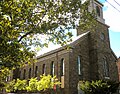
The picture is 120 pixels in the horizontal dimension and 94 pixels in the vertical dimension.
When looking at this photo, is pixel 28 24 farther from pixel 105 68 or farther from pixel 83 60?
pixel 105 68

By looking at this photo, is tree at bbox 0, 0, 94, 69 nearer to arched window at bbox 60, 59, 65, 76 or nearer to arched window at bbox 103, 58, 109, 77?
arched window at bbox 60, 59, 65, 76

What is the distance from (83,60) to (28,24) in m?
16.7

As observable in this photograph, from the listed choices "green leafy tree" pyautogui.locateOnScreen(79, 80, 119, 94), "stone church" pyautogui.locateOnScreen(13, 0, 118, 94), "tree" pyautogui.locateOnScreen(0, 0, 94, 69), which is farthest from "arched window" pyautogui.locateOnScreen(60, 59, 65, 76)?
"tree" pyautogui.locateOnScreen(0, 0, 94, 69)

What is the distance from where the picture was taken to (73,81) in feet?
76.2

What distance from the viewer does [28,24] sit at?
10281 mm

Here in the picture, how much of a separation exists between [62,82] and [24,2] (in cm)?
1614

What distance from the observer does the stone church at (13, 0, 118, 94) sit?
23.7 meters

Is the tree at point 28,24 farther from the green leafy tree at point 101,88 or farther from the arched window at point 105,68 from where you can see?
the arched window at point 105,68

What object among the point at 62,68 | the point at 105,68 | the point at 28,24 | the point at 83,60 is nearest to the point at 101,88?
the point at 83,60

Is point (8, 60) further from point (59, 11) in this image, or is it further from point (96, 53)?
point (96, 53)

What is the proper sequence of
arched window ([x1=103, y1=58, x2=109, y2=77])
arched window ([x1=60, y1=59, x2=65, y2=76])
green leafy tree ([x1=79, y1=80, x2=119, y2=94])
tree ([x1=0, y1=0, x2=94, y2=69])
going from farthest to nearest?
arched window ([x1=103, y1=58, x2=109, y2=77])
arched window ([x1=60, y1=59, x2=65, y2=76])
green leafy tree ([x1=79, y1=80, x2=119, y2=94])
tree ([x1=0, y1=0, x2=94, y2=69])

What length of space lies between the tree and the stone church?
39.2ft

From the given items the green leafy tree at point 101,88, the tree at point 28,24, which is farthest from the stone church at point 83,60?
the tree at point 28,24

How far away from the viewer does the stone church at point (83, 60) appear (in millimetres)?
23672
